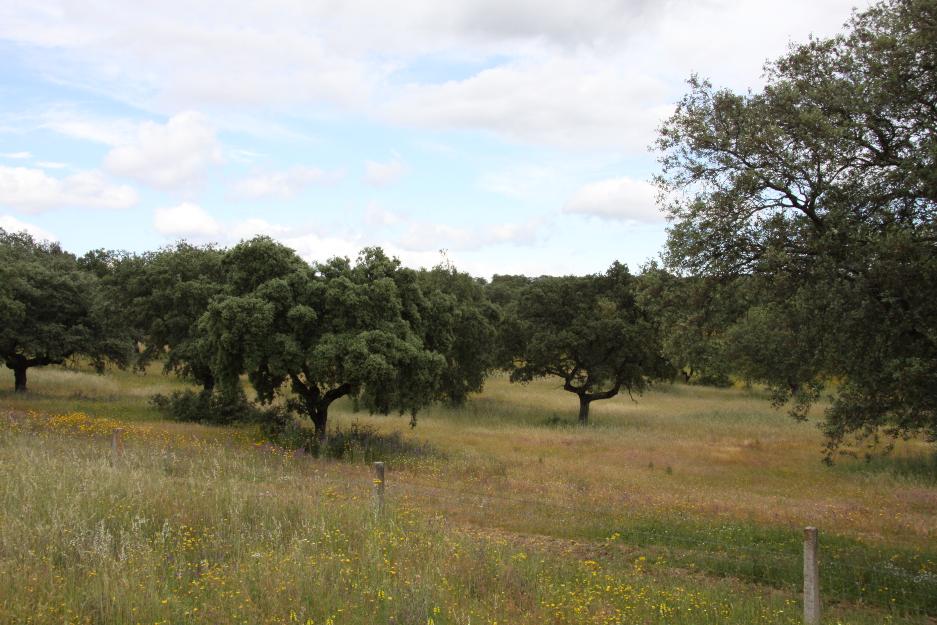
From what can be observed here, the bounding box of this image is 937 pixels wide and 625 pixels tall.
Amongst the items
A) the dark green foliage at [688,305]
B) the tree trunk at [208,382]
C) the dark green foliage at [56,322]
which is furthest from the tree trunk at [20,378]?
the dark green foliage at [688,305]

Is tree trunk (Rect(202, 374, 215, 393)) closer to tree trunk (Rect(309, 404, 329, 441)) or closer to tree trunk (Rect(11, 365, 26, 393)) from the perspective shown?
tree trunk (Rect(309, 404, 329, 441))

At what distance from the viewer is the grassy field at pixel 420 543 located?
6.62 meters

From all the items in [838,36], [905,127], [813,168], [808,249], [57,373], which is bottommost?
[57,373]

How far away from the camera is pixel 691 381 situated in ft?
244

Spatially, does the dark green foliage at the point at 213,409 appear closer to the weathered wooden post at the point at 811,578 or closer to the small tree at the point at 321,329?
the small tree at the point at 321,329

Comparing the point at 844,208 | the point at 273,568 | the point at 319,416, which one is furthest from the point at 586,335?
the point at 273,568

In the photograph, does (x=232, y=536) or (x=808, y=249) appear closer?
(x=232, y=536)

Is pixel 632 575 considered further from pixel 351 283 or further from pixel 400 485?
pixel 351 283

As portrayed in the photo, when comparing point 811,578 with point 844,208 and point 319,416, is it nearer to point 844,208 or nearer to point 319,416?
point 844,208

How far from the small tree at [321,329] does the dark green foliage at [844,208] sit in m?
12.8

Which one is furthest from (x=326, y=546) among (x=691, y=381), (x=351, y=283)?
(x=691, y=381)

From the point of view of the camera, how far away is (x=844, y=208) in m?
10.4

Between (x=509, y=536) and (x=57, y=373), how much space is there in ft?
148

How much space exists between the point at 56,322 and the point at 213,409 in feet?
39.6
